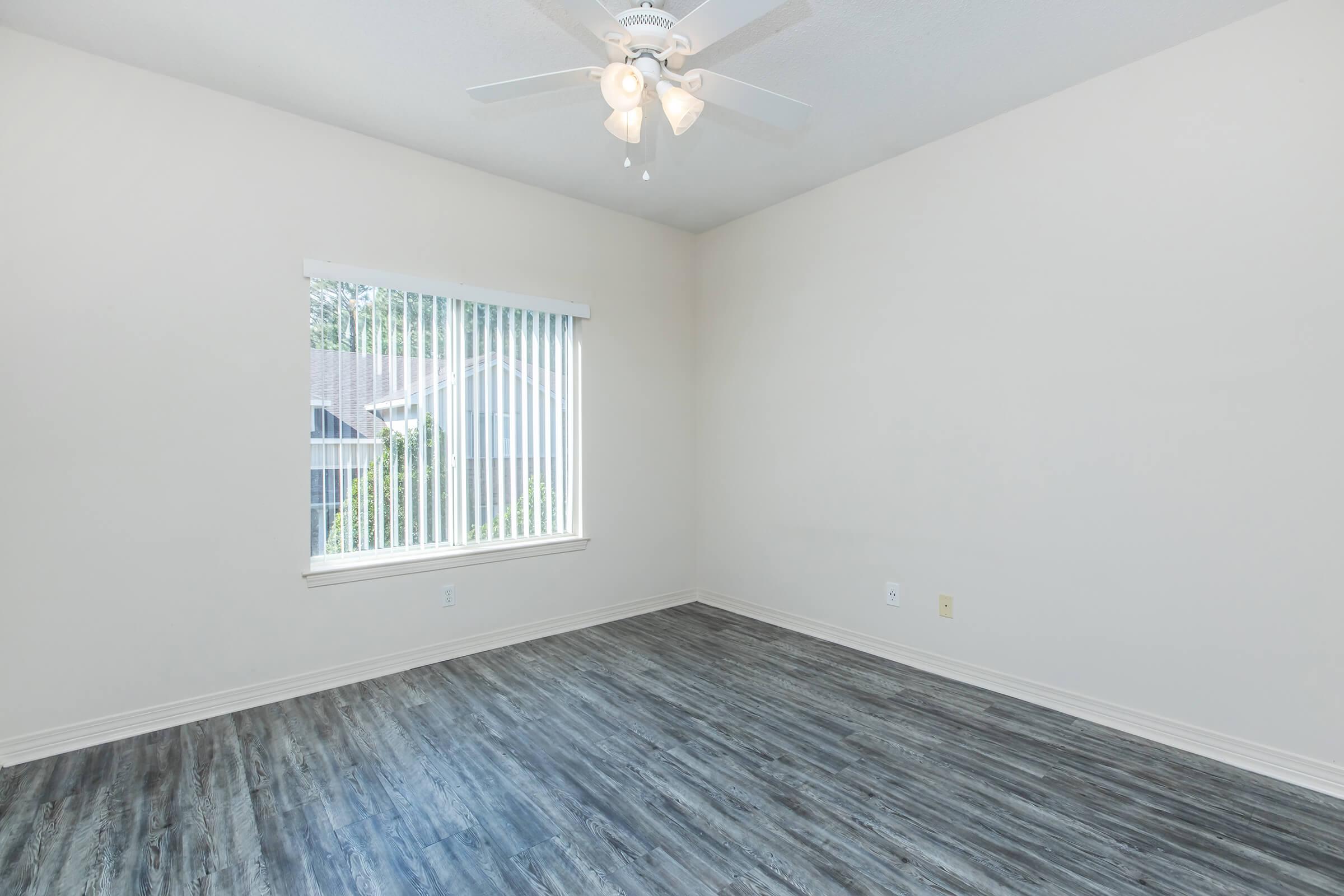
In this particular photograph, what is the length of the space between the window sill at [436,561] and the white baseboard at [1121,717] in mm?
1669

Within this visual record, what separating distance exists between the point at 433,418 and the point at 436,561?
0.78 meters

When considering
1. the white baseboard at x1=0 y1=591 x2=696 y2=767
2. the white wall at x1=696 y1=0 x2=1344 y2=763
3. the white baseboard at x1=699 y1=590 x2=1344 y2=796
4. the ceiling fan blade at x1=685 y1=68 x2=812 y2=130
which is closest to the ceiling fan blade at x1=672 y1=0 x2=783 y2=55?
the ceiling fan blade at x1=685 y1=68 x2=812 y2=130

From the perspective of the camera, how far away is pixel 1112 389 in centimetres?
255

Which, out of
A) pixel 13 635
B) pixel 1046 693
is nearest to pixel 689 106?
pixel 1046 693

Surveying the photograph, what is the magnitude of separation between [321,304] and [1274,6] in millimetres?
4055

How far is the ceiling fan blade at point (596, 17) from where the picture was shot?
1638 mm

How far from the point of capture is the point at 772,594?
13.1 ft

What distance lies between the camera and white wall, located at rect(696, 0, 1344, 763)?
213cm

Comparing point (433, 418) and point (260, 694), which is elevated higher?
point (433, 418)

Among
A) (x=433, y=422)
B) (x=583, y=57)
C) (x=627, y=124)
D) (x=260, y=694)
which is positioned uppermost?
(x=583, y=57)

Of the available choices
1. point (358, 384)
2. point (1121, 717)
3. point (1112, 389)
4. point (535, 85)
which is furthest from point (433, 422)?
point (1121, 717)

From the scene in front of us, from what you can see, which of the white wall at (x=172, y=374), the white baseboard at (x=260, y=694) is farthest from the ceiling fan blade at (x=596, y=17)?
the white baseboard at (x=260, y=694)

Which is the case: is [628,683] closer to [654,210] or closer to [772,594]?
[772,594]

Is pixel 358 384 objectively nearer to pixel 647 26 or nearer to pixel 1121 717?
pixel 647 26
